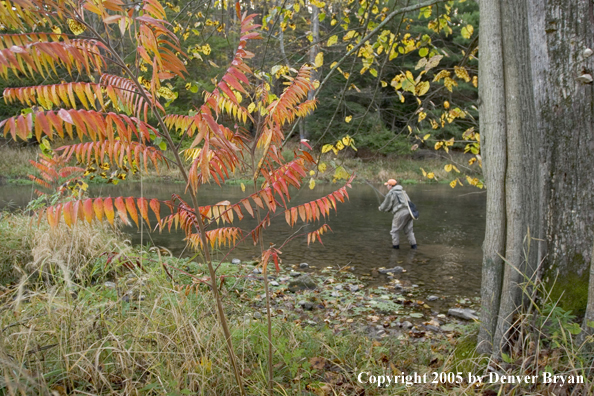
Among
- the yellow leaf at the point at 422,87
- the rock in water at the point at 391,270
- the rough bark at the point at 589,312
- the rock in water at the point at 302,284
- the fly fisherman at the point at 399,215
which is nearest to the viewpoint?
the rough bark at the point at 589,312

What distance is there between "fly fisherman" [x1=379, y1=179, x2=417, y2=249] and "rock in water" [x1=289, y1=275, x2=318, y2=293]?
12.2 ft

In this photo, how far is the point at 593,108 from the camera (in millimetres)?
3209

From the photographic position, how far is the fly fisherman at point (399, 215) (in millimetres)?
9859

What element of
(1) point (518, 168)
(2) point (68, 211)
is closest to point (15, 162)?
(2) point (68, 211)

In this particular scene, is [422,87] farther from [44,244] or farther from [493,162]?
[44,244]

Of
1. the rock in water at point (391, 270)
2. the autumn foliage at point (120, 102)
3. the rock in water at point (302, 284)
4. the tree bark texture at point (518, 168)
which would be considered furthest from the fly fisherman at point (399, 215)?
the autumn foliage at point (120, 102)

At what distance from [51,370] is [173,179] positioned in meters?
22.1

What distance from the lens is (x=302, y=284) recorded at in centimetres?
666

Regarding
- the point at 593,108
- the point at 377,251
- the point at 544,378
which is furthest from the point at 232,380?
the point at 377,251

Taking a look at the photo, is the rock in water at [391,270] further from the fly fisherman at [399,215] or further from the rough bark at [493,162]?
the rough bark at [493,162]

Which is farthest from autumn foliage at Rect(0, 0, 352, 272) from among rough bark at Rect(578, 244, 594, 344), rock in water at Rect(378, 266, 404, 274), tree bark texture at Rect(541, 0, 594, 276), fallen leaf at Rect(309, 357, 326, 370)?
rock in water at Rect(378, 266, 404, 274)

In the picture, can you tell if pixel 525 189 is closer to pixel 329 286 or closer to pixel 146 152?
pixel 146 152

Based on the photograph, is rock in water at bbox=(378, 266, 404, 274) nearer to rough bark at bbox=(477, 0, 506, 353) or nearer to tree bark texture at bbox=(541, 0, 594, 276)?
rough bark at bbox=(477, 0, 506, 353)

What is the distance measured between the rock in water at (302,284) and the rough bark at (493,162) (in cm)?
332
